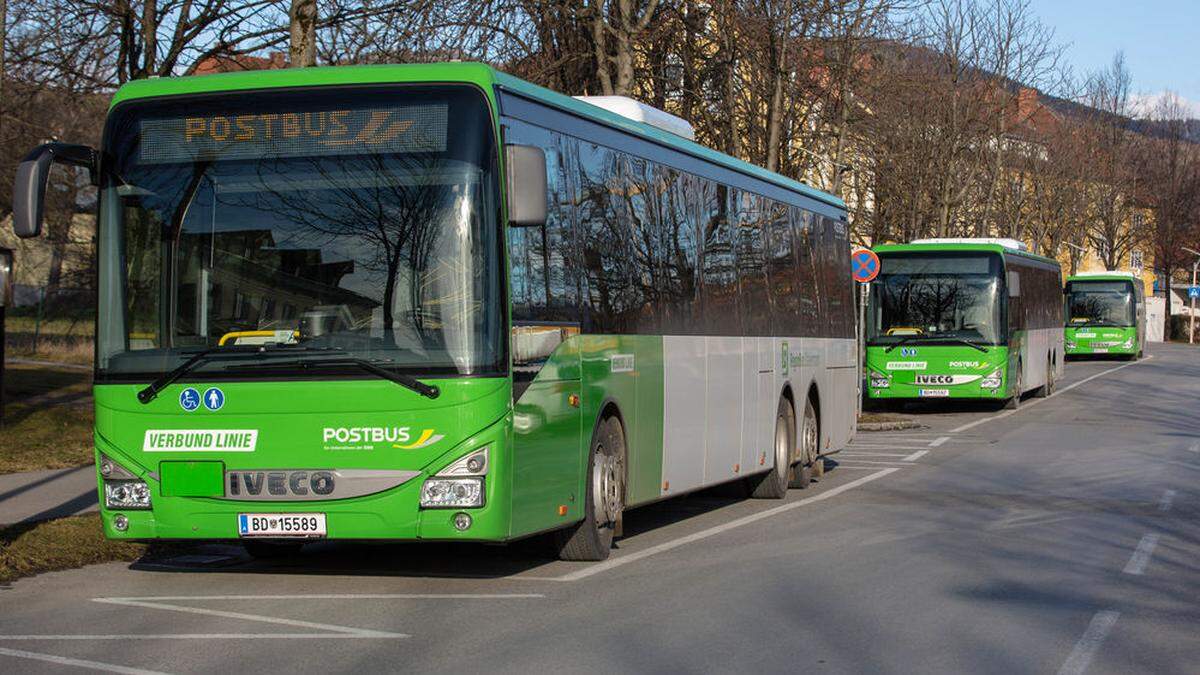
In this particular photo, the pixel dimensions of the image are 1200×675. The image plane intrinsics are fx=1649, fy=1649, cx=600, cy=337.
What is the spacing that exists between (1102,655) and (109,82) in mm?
20785

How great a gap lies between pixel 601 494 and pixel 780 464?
18.4ft

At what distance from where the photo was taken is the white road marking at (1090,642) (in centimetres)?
768

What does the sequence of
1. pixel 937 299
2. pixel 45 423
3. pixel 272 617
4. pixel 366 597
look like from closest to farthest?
pixel 272 617, pixel 366 597, pixel 45 423, pixel 937 299

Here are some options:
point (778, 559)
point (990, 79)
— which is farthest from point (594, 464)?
point (990, 79)

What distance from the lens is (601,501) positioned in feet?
36.9

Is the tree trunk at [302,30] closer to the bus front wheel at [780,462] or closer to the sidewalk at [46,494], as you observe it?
the sidewalk at [46,494]

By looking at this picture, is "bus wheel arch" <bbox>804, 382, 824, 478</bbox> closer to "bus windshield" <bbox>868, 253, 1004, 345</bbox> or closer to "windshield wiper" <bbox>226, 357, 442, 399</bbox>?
"windshield wiper" <bbox>226, 357, 442, 399</bbox>

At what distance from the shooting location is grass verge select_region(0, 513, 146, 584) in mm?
11125

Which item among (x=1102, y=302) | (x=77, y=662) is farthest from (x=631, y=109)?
(x=1102, y=302)

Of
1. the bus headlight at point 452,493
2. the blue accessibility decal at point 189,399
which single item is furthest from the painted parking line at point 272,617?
the blue accessibility decal at point 189,399

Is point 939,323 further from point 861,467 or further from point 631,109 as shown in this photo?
point 631,109

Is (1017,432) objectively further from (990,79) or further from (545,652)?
(990,79)

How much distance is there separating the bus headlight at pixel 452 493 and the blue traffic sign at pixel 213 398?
134 cm

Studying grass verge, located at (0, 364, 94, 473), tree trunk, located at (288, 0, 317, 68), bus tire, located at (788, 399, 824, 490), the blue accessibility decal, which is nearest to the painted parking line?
the blue accessibility decal
